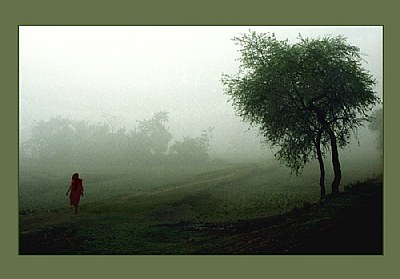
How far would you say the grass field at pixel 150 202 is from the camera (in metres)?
13.2

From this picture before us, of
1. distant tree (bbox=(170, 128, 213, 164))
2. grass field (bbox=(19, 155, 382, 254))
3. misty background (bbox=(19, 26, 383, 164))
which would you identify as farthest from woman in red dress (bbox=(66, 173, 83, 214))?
distant tree (bbox=(170, 128, 213, 164))

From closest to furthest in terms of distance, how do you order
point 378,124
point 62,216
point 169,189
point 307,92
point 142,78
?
point 62,216 → point 378,124 → point 307,92 → point 169,189 → point 142,78

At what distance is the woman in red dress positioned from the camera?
555 inches

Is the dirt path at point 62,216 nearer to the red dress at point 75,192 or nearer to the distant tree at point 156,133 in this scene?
the red dress at point 75,192

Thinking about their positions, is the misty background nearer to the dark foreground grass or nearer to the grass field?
the grass field

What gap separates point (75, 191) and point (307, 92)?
962 centimetres

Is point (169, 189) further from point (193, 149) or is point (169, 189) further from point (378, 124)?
point (378, 124)

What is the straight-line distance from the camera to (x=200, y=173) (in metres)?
14.9

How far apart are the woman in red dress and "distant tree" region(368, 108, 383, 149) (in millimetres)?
11214

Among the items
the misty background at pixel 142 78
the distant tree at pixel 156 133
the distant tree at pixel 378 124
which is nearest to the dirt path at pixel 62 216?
the distant tree at pixel 156 133

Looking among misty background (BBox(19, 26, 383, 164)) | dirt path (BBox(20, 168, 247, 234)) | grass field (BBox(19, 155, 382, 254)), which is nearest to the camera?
grass field (BBox(19, 155, 382, 254))

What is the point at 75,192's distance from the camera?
1417 centimetres

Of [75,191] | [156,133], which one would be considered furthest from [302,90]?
[75,191]

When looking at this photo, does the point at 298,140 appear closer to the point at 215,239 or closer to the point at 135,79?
the point at 215,239
